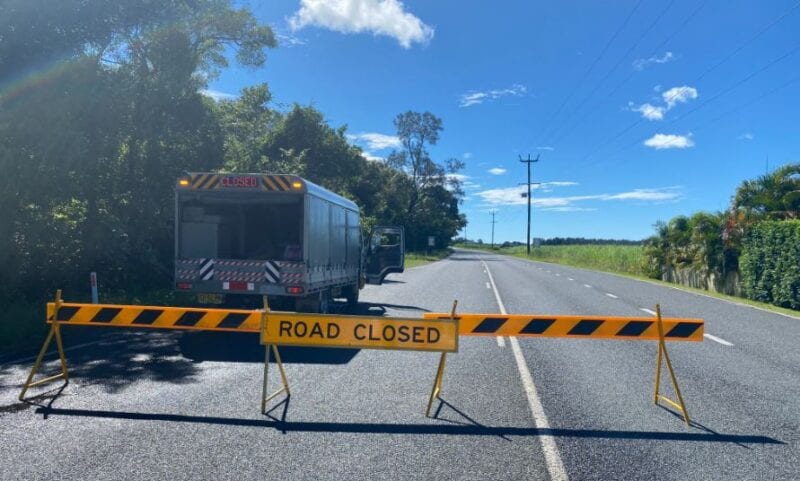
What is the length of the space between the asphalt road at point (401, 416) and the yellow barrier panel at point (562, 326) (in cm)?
74

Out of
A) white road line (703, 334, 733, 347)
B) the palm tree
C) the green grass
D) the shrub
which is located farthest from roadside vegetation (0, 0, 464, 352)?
the green grass

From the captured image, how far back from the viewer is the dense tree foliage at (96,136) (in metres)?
12.8

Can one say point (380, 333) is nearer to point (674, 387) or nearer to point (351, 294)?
point (674, 387)

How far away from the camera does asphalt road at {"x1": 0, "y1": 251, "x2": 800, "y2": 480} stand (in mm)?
4562

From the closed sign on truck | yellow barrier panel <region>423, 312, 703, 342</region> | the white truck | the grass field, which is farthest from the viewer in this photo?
the grass field

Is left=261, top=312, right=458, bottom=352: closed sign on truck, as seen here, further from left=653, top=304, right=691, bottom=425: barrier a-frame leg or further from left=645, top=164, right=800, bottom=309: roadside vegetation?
left=645, top=164, right=800, bottom=309: roadside vegetation

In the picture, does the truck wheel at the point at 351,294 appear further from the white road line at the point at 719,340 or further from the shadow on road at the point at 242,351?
the white road line at the point at 719,340

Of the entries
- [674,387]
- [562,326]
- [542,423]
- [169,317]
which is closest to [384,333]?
[542,423]

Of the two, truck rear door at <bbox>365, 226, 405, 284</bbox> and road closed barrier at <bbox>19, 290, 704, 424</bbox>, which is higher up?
truck rear door at <bbox>365, 226, 405, 284</bbox>

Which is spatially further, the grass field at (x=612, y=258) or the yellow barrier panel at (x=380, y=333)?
the grass field at (x=612, y=258)

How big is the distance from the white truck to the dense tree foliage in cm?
429

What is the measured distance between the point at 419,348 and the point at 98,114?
11286 millimetres

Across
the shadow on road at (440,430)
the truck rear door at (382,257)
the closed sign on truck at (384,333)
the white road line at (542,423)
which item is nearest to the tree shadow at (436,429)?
the shadow on road at (440,430)

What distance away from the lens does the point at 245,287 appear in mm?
10320
